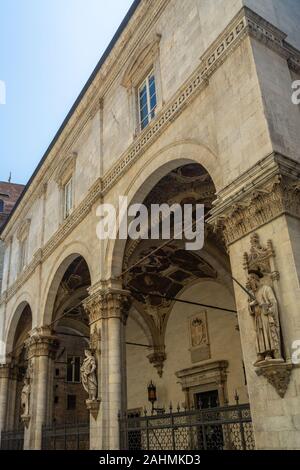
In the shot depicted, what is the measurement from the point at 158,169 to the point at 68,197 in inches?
235

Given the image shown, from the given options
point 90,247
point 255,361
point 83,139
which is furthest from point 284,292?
point 83,139

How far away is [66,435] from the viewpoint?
10.9 m

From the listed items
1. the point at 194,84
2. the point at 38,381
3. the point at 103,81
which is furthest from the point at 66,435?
the point at 103,81

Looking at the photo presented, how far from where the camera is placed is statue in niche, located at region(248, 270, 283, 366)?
5156 mm

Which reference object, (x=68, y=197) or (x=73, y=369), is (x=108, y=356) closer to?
(x=68, y=197)

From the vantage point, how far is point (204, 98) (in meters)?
7.95

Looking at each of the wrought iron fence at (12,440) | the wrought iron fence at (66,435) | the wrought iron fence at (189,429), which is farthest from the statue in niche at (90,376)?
the wrought iron fence at (12,440)

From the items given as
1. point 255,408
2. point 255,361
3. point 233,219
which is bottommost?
point 255,408

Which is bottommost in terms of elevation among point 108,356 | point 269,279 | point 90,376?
point 90,376

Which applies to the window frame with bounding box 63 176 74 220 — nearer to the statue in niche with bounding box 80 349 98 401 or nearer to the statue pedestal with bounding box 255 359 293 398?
the statue in niche with bounding box 80 349 98 401

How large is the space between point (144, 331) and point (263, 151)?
38.3ft

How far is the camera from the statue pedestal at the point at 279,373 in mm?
5023

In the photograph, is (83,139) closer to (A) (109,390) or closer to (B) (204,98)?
(B) (204,98)

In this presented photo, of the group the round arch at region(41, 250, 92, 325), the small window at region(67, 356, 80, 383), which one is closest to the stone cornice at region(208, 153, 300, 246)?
the round arch at region(41, 250, 92, 325)
